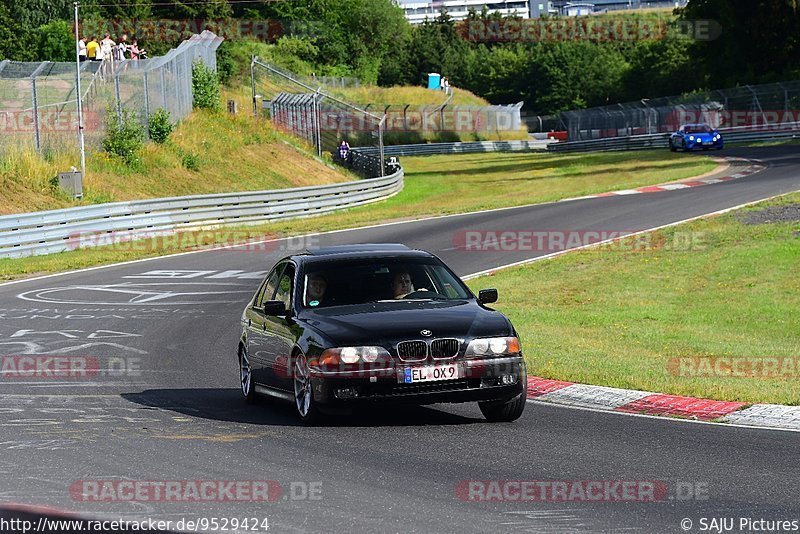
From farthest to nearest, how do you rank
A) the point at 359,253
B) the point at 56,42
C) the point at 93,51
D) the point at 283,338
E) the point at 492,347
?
the point at 56,42 < the point at 93,51 < the point at 359,253 < the point at 283,338 < the point at 492,347

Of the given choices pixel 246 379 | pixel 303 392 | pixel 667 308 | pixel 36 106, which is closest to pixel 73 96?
pixel 36 106

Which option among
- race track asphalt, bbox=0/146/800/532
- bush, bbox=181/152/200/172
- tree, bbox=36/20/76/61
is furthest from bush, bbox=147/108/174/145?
tree, bbox=36/20/76/61

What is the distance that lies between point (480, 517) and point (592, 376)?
5834mm

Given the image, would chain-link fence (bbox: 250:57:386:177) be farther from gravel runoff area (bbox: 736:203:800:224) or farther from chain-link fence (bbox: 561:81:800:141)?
gravel runoff area (bbox: 736:203:800:224)

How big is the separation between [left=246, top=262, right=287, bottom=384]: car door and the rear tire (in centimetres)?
216

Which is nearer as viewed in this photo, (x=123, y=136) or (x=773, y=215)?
(x=773, y=215)

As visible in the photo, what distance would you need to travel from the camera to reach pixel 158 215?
3344cm

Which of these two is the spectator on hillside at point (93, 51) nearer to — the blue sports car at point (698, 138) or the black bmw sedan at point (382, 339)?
A: the blue sports car at point (698, 138)

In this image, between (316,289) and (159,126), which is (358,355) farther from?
(159,126)

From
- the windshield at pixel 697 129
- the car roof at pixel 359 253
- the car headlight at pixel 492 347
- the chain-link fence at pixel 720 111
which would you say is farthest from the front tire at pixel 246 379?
the chain-link fence at pixel 720 111

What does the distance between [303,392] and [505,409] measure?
1.65 meters

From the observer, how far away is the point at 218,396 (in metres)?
12.4

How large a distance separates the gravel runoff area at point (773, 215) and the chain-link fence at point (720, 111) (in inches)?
1379

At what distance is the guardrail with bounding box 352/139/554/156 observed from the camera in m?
87.0
